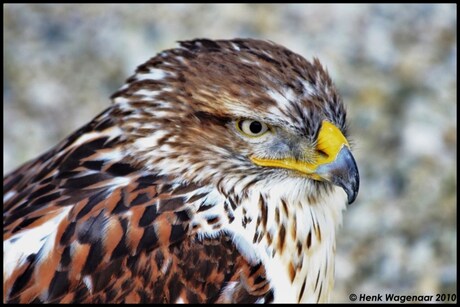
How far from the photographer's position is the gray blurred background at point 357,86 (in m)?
4.84

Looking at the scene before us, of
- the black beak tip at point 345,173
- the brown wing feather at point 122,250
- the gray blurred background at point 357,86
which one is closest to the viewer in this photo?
the brown wing feather at point 122,250

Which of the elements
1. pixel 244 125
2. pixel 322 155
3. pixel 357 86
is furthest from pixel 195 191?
pixel 357 86

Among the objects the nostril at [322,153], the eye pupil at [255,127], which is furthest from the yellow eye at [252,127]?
the nostril at [322,153]

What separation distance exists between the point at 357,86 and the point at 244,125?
2785 mm

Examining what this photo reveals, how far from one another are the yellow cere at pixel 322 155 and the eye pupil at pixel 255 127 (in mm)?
98

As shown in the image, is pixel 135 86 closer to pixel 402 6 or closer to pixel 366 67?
pixel 366 67

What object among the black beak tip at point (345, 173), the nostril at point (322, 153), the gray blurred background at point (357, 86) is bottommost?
the gray blurred background at point (357, 86)

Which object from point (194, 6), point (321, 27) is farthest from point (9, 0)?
point (321, 27)

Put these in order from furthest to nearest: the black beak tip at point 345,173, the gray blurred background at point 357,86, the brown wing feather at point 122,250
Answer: the gray blurred background at point 357,86, the black beak tip at point 345,173, the brown wing feather at point 122,250

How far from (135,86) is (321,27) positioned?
3.14m

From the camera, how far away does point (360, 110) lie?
216 inches

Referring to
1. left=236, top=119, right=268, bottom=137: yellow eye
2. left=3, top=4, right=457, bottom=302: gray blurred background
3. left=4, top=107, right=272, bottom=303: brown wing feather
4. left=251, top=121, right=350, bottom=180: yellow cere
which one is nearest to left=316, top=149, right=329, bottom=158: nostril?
left=251, top=121, right=350, bottom=180: yellow cere

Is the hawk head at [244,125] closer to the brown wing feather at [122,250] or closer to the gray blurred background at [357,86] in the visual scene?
the brown wing feather at [122,250]

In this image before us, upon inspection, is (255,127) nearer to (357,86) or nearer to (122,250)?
(122,250)
